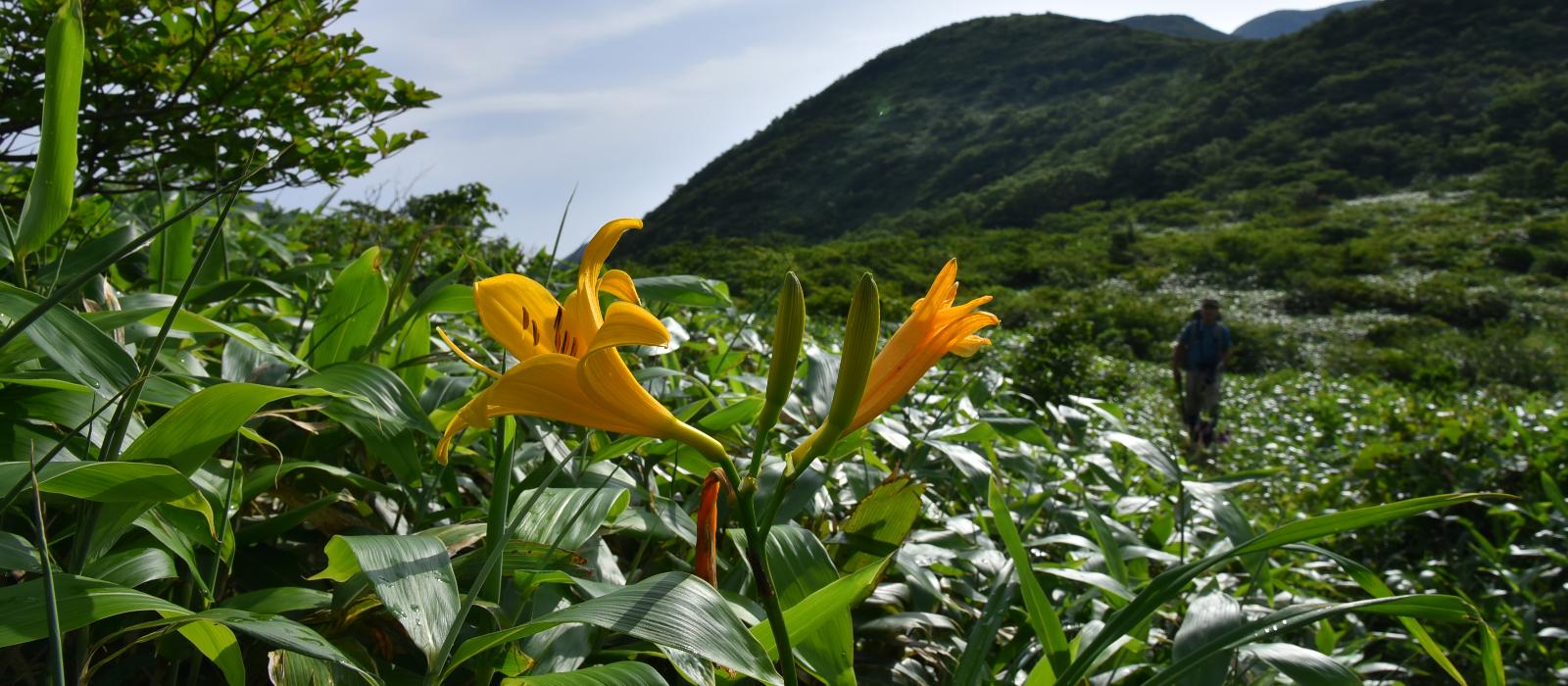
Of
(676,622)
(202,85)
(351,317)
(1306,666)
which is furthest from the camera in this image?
(202,85)

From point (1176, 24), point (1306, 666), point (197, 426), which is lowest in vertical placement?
point (1306, 666)

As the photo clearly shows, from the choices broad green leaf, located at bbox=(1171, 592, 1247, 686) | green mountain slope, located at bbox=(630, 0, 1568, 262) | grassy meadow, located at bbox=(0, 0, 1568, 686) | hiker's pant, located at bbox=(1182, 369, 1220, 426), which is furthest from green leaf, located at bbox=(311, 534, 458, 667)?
green mountain slope, located at bbox=(630, 0, 1568, 262)

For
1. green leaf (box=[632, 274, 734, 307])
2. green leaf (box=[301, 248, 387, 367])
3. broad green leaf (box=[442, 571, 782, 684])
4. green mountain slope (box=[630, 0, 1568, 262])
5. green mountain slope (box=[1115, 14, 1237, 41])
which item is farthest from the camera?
green mountain slope (box=[1115, 14, 1237, 41])

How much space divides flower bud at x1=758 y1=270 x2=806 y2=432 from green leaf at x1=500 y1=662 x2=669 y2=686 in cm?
19

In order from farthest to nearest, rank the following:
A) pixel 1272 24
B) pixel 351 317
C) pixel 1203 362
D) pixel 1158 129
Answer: pixel 1272 24 < pixel 1158 129 < pixel 1203 362 < pixel 351 317

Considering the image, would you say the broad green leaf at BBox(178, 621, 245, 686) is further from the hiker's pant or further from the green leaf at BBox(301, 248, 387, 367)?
the hiker's pant

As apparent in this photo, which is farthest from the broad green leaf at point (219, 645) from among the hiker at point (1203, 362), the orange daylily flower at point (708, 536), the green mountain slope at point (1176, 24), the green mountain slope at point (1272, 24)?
the green mountain slope at point (1272, 24)

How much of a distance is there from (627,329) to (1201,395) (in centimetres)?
926

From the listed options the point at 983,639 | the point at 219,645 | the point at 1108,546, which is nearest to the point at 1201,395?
the point at 1108,546

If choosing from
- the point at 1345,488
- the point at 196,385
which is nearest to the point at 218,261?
the point at 196,385

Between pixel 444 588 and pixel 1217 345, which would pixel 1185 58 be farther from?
pixel 444 588

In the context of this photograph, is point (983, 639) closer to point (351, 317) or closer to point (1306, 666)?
point (1306, 666)

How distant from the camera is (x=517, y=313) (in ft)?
2.36

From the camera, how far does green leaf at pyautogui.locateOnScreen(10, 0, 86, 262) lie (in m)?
0.74
